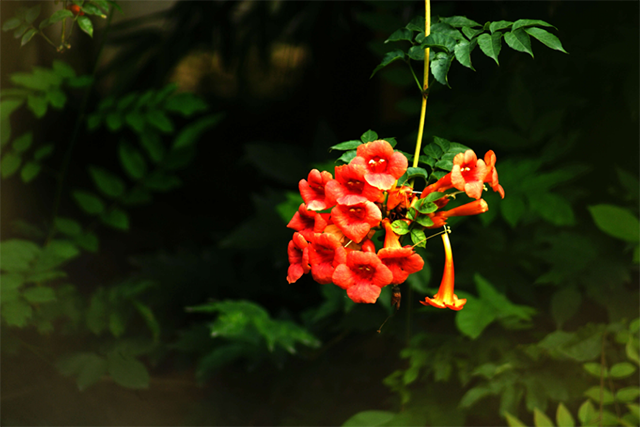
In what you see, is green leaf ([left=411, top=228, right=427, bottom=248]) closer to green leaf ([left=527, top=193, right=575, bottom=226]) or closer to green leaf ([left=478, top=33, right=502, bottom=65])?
green leaf ([left=478, top=33, right=502, bottom=65])

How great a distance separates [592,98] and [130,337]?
164cm

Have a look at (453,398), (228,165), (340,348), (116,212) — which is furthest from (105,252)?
(453,398)

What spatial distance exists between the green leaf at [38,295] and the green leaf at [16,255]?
8cm

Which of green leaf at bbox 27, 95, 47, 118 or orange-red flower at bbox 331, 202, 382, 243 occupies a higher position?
orange-red flower at bbox 331, 202, 382, 243

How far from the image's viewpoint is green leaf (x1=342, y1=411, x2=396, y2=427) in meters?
1.25

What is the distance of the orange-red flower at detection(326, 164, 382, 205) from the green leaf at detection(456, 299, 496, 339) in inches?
32.6

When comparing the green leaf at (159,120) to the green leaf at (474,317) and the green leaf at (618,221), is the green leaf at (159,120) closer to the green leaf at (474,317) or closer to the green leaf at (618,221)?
the green leaf at (474,317)

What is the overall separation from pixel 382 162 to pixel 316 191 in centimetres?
8

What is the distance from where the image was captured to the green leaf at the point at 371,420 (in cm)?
Result: 125

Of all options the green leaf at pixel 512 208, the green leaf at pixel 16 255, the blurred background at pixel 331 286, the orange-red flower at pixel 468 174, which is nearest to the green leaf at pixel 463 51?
the orange-red flower at pixel 468 174

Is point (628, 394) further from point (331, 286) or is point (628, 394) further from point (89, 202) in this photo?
point (89, 202)

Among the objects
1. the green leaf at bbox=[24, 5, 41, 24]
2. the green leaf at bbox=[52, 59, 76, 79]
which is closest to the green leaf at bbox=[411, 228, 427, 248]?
the green leaf at bbox=[24, 5, 41, 24]

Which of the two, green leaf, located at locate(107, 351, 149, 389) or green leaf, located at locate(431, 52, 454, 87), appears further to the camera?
green leaf, located at locate(107, 351, 149, 389)

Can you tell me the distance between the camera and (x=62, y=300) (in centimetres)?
148
